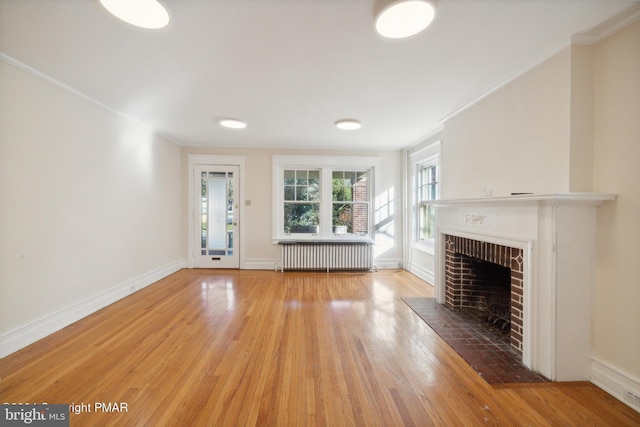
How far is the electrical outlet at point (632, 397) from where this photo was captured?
1.59m

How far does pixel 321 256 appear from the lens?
4.98 metres

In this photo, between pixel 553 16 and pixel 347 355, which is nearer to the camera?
pixel 553 16

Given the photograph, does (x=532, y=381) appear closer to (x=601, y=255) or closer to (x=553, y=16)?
(x=601, y=255)

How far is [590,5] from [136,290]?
554cm

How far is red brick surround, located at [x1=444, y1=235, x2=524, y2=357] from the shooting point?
215cm

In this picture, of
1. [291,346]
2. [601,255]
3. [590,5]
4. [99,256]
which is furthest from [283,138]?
[601,255]

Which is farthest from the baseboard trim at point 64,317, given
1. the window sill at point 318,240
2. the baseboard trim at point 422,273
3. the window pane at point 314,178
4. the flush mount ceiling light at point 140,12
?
the baseboard trim at point 422,273

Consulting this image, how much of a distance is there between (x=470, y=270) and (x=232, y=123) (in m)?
3.81

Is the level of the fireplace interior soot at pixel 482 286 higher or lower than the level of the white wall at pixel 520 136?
lower

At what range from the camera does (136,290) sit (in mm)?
3754

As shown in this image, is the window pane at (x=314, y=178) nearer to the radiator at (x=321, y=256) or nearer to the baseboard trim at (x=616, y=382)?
the radiator at (x=321, y=256)

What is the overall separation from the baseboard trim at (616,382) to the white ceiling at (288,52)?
2.37 metres

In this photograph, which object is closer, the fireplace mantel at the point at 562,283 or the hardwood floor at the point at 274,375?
the hardwood floor at the point at 274,375

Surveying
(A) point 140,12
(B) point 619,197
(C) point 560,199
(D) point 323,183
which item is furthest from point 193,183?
(B) point 619,197
